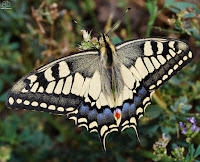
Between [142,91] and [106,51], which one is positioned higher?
[106,51]

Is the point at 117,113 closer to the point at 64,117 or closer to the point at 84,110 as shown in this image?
the point at 84,110

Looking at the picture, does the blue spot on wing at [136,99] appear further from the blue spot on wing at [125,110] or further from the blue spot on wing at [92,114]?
the blue spot on wing at [92,114]

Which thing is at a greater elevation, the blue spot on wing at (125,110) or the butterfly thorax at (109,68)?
the butterfly thorax at (109,68)

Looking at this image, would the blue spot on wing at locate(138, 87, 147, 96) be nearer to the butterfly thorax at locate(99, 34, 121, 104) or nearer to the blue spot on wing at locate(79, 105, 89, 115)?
the butterfly thorax at locate(99, 34, 121, 104)

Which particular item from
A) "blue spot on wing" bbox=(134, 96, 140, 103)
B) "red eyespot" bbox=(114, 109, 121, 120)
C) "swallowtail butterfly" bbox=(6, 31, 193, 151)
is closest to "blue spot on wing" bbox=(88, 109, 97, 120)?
"swallowtail butterfly" bbox=(6, 31, 193, 151)

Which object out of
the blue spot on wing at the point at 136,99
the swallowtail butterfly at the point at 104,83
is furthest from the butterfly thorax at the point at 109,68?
the blue spot on wing at the point at 136,99

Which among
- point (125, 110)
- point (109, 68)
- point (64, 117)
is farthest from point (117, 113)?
point (64, 117)

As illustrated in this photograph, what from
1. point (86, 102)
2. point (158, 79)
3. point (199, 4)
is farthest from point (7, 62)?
point (199, 4)

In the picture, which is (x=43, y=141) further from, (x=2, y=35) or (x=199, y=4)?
(x=199, y=4)
